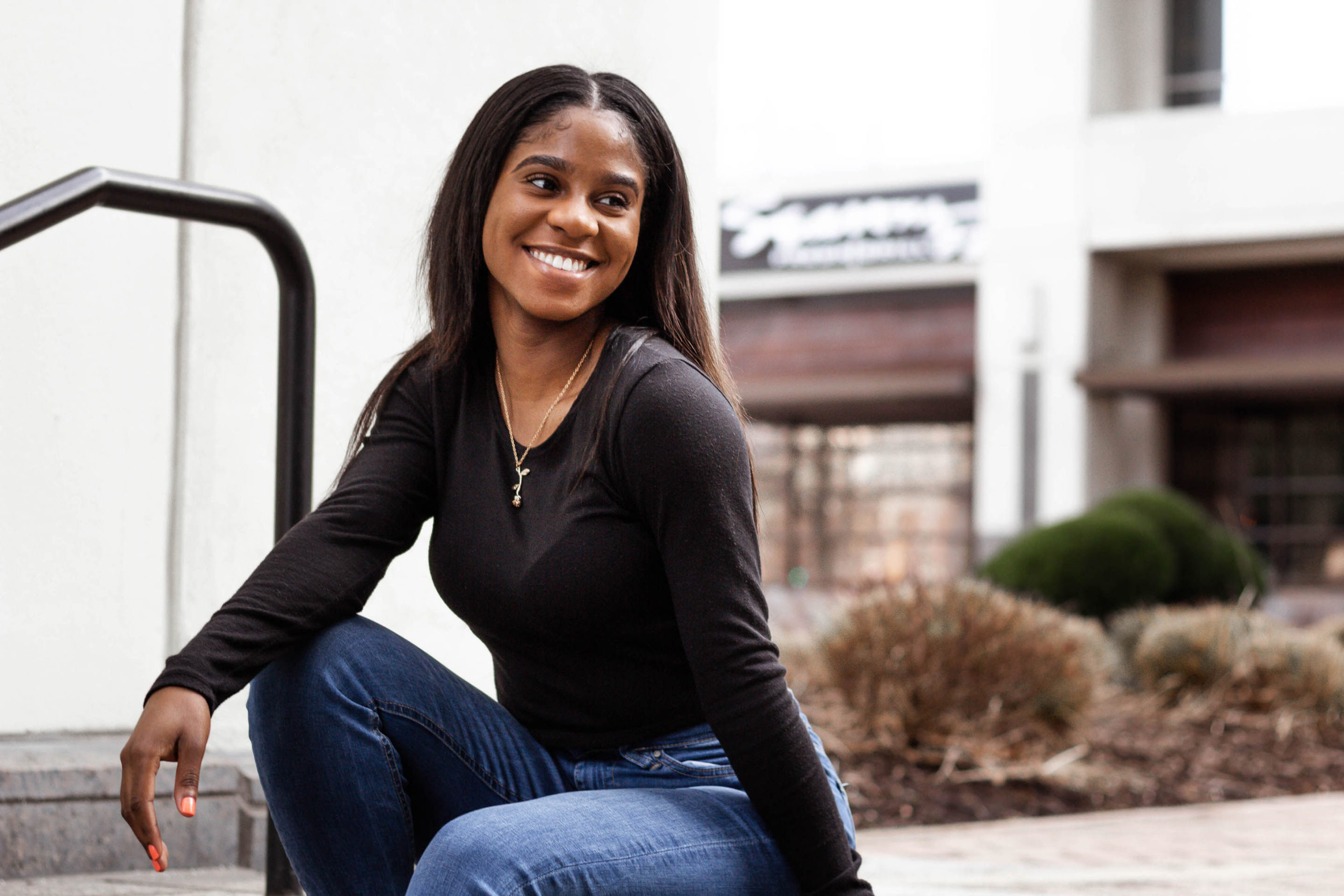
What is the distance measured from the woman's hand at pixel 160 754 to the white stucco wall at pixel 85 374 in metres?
1.32

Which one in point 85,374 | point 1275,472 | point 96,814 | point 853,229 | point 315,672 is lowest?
point 96,814

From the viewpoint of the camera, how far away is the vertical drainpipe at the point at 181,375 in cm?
300

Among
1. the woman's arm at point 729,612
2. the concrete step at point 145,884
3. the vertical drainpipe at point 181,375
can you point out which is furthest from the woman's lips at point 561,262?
the vertical drainpipe at point 181,375

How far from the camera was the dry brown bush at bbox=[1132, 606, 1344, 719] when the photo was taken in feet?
22.2

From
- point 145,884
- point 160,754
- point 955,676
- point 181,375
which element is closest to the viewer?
point 160,754

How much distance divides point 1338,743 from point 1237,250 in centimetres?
858

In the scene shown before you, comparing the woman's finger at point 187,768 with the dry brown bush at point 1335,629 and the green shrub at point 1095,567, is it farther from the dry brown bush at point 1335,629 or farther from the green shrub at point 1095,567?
the dry brown bush at point 1335,629

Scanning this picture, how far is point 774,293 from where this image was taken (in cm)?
1606

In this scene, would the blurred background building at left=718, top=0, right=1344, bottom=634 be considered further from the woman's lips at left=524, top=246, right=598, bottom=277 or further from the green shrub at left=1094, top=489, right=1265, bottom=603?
the woman's lips at left=524, top=246, right=598, bottom=277

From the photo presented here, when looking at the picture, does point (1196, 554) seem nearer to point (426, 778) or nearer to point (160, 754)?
point (426, 778)

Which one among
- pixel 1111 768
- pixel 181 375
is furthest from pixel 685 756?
pixel 1111 768

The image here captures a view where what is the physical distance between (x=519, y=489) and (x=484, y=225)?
35 centimetres

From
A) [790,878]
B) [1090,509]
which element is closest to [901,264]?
[1090,509]

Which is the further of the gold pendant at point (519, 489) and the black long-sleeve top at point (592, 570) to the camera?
the gold pendant at point (519, 489)
